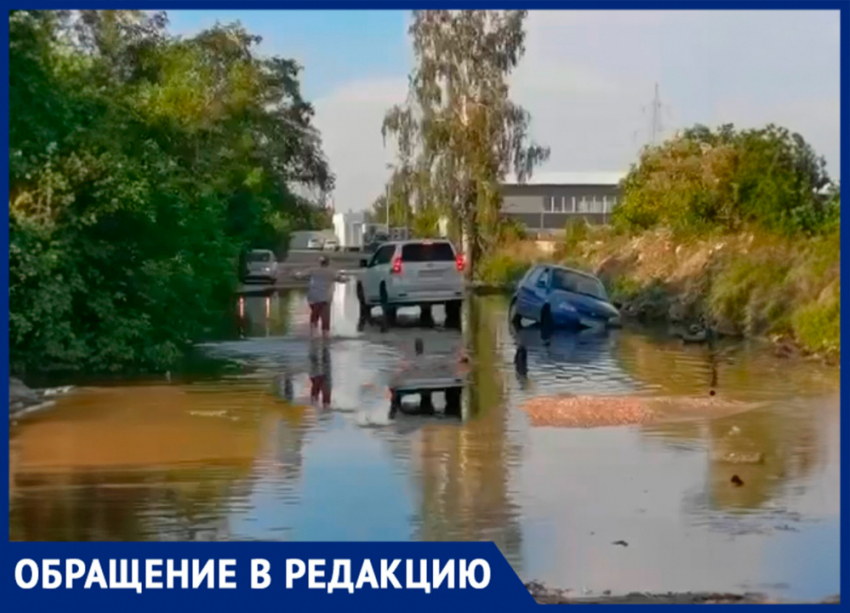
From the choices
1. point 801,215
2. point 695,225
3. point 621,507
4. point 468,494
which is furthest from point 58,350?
point 695,225

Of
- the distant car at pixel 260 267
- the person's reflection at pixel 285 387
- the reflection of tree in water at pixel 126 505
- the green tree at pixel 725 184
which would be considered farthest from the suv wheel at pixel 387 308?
the reflection of tree in water at pixel 126 505

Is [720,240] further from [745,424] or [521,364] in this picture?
[745,424]

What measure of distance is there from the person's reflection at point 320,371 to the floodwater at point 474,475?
0.27 ft

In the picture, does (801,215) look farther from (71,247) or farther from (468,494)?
(468,494)

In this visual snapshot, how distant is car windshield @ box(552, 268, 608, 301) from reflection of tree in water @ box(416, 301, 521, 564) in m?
8.04

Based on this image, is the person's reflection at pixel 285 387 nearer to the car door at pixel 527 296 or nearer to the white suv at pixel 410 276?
the white suv at pixel 410 276

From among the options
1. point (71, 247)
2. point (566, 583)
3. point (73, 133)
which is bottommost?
point (566, 583)

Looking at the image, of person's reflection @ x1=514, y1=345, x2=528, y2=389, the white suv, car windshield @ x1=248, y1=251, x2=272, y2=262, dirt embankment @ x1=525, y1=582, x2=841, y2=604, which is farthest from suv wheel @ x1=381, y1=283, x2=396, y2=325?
dirt embankment @ x1=525, y1=582, x2=841, y2=604

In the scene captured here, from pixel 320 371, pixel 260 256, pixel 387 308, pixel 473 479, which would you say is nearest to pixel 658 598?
pixel 473 479

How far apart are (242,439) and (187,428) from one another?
66 cm

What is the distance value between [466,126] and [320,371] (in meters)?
9.08

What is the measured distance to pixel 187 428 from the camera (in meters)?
12.2

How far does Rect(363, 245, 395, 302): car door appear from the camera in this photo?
2198cm

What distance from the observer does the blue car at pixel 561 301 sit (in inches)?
872
